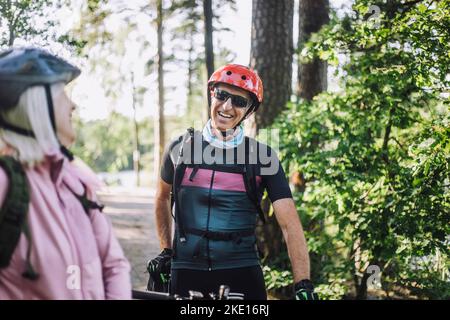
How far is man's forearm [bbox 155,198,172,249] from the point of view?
3846 mm

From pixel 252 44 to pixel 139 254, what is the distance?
17.0 feet

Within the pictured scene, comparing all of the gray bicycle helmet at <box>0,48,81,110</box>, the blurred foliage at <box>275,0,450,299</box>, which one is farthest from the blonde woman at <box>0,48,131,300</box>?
the blurred foliage at <box>275,0,450,299</box>

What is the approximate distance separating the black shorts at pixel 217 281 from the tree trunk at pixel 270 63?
11.4 ft

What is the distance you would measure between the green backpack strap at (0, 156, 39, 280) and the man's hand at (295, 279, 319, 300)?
1656mm

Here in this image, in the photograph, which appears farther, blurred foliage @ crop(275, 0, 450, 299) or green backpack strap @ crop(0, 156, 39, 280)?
blurred foliage @ crop(275, 0, 450, 299)

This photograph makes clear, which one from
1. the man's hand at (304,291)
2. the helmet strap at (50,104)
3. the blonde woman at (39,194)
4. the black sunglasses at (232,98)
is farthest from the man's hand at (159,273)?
the helmet strap at (50,104)

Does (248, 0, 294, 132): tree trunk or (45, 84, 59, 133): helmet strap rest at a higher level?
(248, 0, 294, 132): tree trunk

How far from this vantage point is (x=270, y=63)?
6957mm

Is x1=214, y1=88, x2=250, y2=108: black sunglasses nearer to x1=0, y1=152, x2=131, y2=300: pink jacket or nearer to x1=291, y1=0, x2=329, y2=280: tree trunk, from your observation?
x1=0, y1=152, x2=131, y2=300: pink jacket

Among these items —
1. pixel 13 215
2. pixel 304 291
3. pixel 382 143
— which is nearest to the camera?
pixel 13 215

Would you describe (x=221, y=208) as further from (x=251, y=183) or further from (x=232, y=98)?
(x=232, y=98)

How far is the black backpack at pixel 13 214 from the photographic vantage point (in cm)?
166

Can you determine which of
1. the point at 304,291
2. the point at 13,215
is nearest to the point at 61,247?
the point at 13,215
